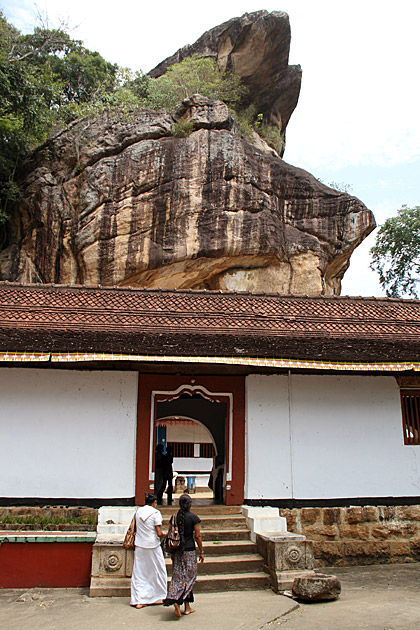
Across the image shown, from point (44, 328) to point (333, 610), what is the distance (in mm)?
5844

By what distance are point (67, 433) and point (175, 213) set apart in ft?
41.7

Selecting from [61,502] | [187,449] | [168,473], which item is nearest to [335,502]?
[168,473]

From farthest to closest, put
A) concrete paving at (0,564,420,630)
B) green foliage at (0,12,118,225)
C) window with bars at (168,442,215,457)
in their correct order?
window with bars at (168,442,215,457) < green foliage at (0,12,118,225) < concrete paving at (0,564,420,630)

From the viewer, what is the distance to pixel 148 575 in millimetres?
5875

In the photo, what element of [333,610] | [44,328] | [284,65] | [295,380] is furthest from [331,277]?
[333,610]

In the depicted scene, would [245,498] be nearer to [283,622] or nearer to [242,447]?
[242,447]

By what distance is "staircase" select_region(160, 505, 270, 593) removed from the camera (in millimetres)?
6512

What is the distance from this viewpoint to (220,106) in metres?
21.5

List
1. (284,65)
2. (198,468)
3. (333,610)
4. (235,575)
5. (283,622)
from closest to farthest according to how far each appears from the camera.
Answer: (283,622), (333,610), (235,575), (198,468), (284,65)

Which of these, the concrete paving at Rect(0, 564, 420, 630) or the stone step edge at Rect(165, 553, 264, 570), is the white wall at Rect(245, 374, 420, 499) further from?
the concrete paving at Rect(0, 564, 420, 630)

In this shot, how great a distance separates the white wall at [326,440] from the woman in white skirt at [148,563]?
8.56 ft

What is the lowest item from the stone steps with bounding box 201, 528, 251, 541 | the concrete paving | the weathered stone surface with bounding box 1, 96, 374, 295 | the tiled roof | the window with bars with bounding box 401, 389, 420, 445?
the concrete paving

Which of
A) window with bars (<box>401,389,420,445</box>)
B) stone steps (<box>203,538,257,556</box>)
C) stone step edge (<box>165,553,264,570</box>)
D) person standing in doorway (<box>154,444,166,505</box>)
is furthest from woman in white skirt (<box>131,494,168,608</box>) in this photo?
window with bars (<box>401,389,420,445</box>)

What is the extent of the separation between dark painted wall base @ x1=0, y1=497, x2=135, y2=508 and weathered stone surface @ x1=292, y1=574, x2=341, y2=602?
3033 mm
